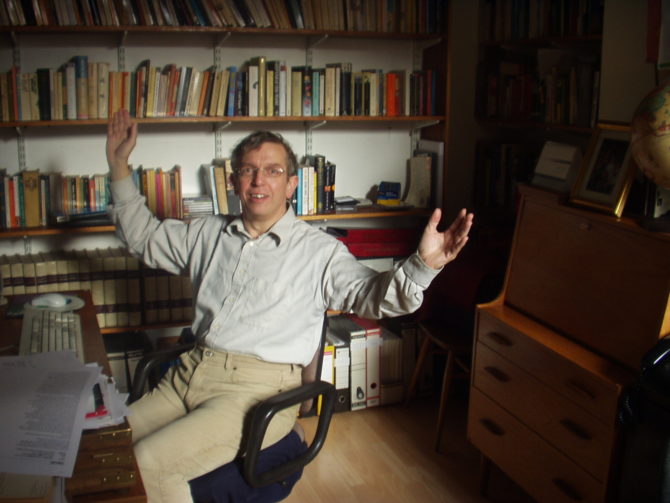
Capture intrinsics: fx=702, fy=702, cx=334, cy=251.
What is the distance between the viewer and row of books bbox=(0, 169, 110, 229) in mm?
2904

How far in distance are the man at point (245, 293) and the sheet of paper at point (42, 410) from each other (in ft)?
1.07

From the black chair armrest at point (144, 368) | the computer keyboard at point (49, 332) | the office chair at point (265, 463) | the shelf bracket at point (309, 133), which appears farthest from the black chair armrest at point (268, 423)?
the shelf bracket at point (309, 133)

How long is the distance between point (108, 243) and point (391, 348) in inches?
56.3

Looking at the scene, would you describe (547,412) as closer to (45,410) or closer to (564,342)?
(564,342)

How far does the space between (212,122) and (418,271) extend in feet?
5.80

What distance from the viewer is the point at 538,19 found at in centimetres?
320

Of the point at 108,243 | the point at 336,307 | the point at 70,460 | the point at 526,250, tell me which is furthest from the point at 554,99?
the point at 70,460

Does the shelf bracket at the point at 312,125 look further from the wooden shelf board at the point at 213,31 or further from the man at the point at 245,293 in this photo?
the man at the point at 245,293

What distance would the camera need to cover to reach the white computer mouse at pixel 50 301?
91.8 inches

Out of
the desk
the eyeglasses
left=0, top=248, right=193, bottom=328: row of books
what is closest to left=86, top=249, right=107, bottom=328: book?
left=0, top=248, right=193, bottom=328: row of books

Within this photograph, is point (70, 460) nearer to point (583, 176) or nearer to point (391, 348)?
point (583, 176)

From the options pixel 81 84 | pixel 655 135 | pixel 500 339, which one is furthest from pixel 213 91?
pixel 655 135

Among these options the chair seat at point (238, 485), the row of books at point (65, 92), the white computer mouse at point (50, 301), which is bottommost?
the chair seat at point (238, 485)

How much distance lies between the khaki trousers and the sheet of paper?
25cm
